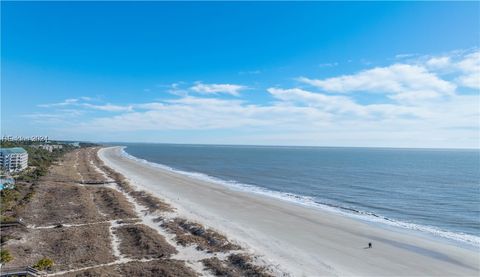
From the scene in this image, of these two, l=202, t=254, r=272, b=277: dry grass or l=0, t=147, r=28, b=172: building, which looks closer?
l=202, t=254, r=272, b=277: dry grass

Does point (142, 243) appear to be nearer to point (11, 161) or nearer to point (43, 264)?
point (43, 264)

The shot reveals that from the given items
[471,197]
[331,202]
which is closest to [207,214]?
[331,202]

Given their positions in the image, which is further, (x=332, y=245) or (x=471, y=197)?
(x=471, y=197)

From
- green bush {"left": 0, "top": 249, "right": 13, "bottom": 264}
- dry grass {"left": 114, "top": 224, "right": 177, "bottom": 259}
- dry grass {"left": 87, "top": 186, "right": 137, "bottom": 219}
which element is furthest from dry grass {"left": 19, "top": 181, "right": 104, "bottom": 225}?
green bush {"left": 0, "top": 249, "right": 13, "bottom": 264}

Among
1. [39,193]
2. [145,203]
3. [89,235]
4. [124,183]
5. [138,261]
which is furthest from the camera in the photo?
[124,183]

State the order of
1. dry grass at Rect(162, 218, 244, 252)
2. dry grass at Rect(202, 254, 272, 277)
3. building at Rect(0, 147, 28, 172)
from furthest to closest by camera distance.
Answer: building at Rect(0, 147, 28, 172)
dry grass at Rect(162, 218, 244, 252)
dry grass at Rect(202, 254, 272, 277)

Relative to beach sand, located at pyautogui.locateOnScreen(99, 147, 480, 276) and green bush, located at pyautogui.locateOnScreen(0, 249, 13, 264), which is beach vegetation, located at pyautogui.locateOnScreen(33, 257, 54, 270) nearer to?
green bush, located at pyautogui.locateOnScreen(0, 249, 13, 264)

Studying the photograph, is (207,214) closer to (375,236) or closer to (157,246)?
(157,246)

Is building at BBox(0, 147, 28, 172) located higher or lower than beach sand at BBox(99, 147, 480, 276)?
higher
